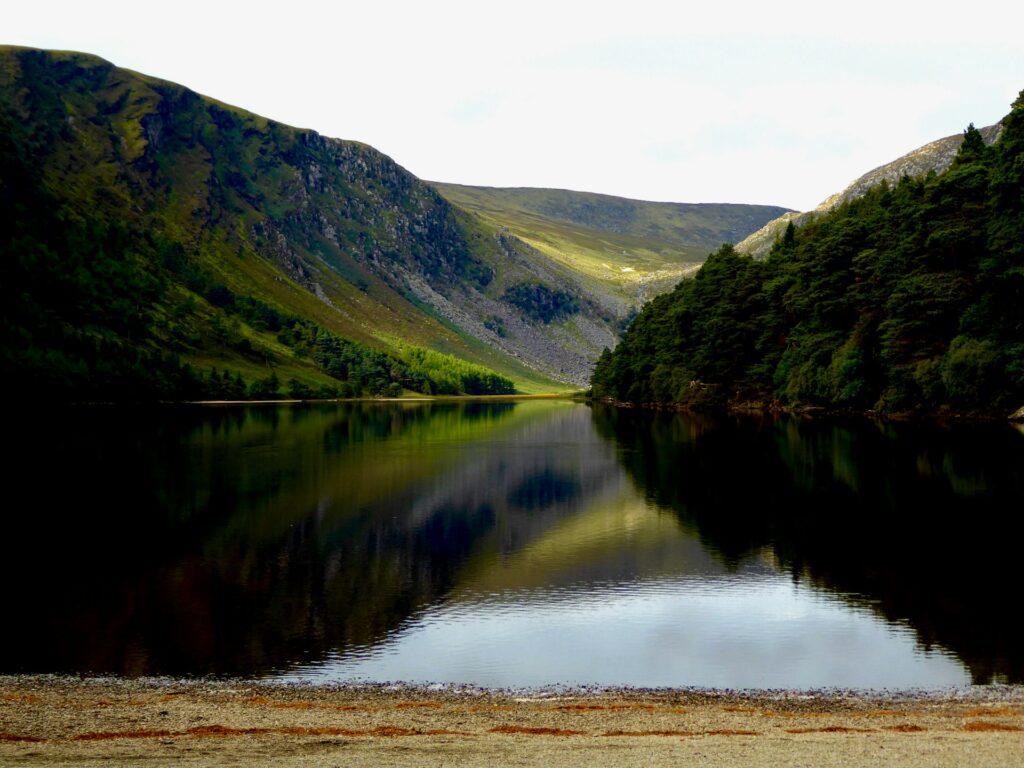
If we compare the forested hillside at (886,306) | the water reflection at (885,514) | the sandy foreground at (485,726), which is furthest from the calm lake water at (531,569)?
the forested hillside at (886,306)

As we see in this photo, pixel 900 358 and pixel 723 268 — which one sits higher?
pixel 723 268

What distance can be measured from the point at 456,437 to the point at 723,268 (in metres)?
71.7

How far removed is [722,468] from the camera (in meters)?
72.1

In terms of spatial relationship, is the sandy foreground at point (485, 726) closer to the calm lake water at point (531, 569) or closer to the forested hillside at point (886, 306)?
the calm lake water at point (531, 569)

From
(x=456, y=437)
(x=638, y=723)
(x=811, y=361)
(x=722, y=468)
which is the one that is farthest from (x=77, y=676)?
(x=811, y=361)

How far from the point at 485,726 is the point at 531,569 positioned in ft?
64.7

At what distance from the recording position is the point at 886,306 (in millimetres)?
112125

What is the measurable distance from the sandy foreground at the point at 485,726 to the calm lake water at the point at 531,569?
6.46 ft

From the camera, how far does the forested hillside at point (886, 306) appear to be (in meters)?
96.3

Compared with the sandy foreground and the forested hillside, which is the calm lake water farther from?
the forested hillside

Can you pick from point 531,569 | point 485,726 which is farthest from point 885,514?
point 485,726

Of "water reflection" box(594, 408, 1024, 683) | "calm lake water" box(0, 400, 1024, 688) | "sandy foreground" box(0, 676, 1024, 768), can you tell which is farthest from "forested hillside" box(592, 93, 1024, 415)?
"sandy foreground" box(0, 676, 1024, 768)

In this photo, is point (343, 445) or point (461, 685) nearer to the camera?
point (461, 685)

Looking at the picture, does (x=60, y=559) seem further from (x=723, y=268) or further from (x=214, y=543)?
(x=723, y=268)
